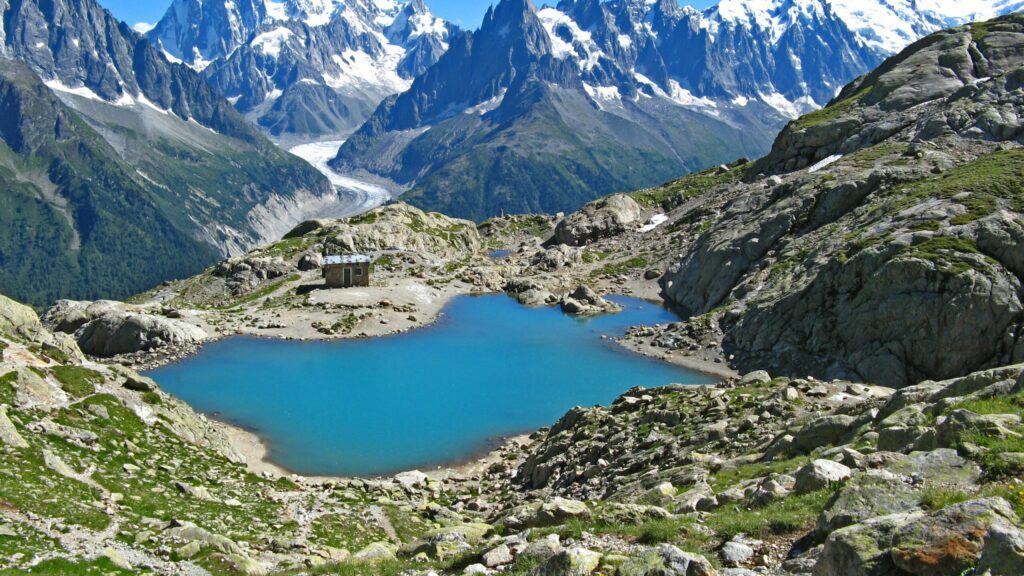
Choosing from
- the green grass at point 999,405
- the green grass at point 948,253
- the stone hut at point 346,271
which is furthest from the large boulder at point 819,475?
the stone hut at point 346,271

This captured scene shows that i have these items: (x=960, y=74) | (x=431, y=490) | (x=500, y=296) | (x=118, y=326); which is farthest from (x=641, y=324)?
(x=960, y=74)

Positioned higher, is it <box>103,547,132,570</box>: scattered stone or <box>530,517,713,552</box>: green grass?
<box>530,517,713,552</box>: green grass

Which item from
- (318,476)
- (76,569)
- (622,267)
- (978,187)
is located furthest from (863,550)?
(622,267)

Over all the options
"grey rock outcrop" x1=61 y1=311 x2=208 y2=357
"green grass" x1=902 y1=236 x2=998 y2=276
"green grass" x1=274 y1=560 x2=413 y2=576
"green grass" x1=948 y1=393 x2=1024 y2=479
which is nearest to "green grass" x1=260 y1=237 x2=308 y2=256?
"grey rock outcrop" x1=61 y1=311 x2=208 y2=357

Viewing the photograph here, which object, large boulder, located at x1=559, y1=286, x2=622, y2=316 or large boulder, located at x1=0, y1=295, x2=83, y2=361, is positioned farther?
large boulder, located at x1=559, y1=286, x2=622, y2=316

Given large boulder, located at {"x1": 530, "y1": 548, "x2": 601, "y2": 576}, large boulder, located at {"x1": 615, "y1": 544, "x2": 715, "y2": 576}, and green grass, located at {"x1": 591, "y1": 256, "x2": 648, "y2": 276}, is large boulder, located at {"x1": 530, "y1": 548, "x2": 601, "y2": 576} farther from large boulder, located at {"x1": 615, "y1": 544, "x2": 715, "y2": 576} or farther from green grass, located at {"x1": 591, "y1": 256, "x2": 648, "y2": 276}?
green grass, located at {"x1": 591, "y1": 256, "x2": 648, "y2": 276}

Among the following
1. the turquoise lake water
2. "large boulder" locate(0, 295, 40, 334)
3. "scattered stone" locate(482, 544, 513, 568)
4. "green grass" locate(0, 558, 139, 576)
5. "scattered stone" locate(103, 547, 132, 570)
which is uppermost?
"large boulder" locate(0, 295, 40, 334)

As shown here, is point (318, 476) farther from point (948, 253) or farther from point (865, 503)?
point (948, 253)
